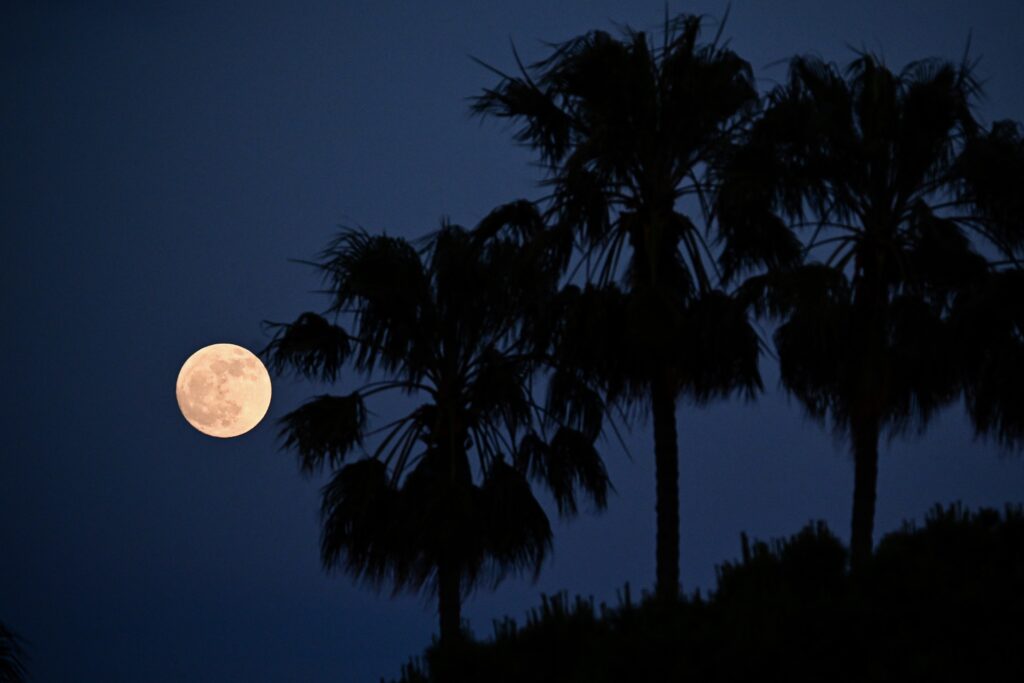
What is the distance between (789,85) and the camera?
77.2 feet

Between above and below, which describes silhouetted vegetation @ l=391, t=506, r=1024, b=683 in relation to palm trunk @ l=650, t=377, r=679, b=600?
below

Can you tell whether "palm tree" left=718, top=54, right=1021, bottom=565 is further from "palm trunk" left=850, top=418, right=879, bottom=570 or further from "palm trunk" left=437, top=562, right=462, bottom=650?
"palm trunk" left=437, top=562, right=462, bottom=650

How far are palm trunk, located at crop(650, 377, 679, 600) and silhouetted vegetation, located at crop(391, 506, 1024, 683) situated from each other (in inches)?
156

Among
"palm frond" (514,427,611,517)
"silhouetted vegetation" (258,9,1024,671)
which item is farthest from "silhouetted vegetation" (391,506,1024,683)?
"palm frond" (514,427,611,517)

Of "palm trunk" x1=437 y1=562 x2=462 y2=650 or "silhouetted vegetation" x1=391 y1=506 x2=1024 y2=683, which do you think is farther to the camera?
"palm trunk" x1=437 y1=562 x2=462 y2=650

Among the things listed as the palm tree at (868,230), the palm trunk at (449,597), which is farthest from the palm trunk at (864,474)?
the palm trunk at (449,597)

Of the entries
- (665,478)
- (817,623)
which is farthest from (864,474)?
(817,623)

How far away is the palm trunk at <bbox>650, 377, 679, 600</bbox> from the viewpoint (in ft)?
71.4

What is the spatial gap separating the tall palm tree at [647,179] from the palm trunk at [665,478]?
2cm

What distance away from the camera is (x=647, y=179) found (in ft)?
77.9

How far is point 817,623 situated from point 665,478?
705cm

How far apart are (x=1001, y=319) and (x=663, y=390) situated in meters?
4.89

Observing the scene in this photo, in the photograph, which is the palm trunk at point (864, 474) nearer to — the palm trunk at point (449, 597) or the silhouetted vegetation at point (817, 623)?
the silhouetted vegetation at point (817, 623)

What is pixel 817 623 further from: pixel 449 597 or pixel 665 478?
pixel 449 597
